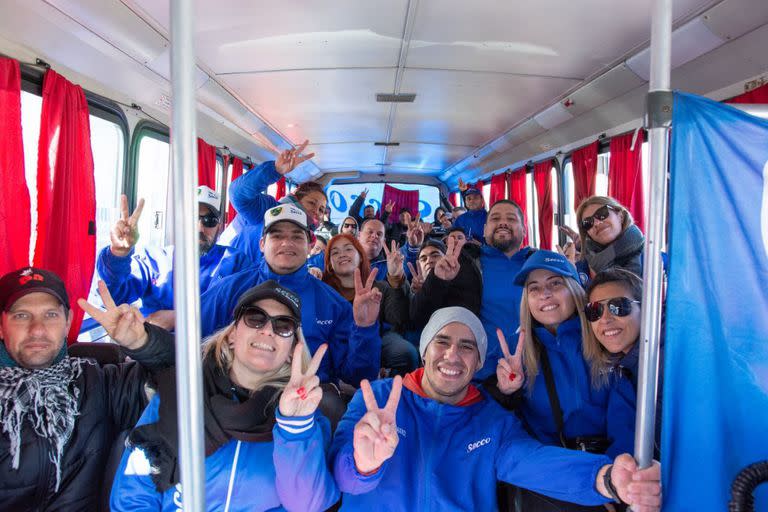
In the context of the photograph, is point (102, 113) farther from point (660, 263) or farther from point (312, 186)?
point (660, 263)

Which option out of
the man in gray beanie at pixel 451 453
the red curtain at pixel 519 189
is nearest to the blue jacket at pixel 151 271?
the man in gray beanie at pixel 451 453

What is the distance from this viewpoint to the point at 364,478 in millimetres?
1550

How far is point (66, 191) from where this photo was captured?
328 cm

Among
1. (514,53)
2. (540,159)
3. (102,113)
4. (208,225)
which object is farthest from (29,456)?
(540,159)

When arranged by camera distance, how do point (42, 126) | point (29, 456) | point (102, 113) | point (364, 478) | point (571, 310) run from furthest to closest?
1. point (102, 113)
2. point (42, 126)
3. point (571, 310)
4. point (29, 456)
5. point (364, 478)

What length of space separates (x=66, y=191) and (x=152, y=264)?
2.62 feet

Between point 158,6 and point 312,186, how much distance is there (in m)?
1.95

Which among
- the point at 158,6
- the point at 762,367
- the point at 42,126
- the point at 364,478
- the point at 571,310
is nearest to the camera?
the point at 762,367

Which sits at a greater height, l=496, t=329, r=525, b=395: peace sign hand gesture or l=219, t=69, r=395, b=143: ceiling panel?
l=219, t=69, r=395, b=143: ceiling panel

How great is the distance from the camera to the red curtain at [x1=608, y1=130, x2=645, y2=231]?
4719 millimetres

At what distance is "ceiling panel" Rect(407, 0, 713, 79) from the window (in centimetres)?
257

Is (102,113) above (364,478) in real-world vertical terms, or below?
above

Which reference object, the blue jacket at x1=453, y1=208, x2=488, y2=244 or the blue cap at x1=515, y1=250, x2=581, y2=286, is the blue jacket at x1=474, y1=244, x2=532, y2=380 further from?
the blue jacket at x1=453, y1=208, x2=488, y2=244

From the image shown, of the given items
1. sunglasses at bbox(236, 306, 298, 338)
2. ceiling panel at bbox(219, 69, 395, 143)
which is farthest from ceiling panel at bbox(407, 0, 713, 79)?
sunglasses at bbox(236, 306, 298, 338)
